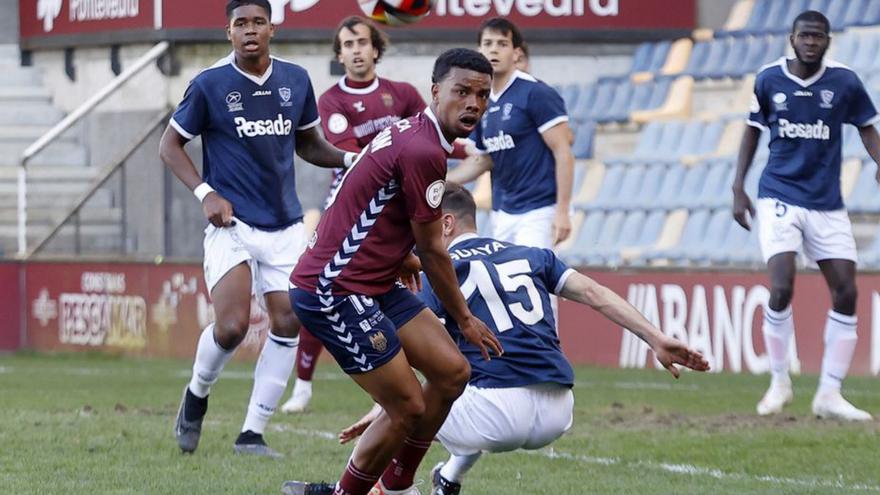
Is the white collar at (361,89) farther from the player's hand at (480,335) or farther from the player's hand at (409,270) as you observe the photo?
the player's hand at (480,335)

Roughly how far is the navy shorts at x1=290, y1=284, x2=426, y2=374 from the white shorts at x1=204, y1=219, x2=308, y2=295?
2157 mm

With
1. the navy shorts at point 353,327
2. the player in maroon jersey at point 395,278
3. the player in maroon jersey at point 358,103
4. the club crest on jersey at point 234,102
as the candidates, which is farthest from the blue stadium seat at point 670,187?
the navy shorts at point 353,327

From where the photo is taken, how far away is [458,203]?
746 cm

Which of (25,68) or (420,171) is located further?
(25,68)

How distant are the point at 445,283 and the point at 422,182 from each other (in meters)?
0.40

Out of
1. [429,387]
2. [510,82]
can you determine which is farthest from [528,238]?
[429,387]

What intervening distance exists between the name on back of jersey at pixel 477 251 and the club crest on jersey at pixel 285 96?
210 centimetres

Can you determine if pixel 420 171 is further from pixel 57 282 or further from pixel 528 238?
pixel 57 282

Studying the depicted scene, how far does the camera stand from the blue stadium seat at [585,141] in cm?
2002

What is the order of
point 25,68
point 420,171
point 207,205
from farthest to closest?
point 25,68 → point 207,205 → point 420,171

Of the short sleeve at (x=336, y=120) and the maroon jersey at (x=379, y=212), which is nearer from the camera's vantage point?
the maroon jersey at (x=379, y=212)

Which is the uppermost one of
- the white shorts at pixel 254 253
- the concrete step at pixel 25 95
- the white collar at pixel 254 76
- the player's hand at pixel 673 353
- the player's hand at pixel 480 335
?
the white collar at pixel 254 76

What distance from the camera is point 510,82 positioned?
1123 cm

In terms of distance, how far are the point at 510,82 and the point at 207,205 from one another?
3.15 metres
